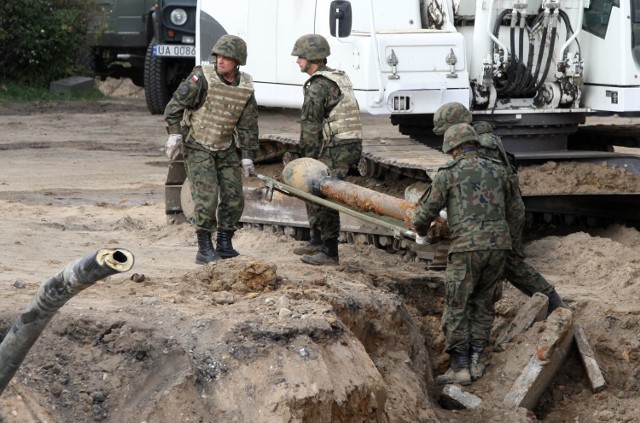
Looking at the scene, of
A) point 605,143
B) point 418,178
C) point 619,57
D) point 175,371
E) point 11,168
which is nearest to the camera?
point 175,371

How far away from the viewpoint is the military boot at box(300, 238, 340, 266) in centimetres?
974

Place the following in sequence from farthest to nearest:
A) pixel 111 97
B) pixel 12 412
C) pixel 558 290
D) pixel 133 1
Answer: pixel 111 97 → pixel 133 1 → pixel 558 290 → pixel 12 412

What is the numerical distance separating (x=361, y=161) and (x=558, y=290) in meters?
2.42

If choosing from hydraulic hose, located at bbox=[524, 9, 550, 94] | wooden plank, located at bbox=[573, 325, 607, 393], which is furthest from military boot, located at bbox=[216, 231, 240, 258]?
hydraulic hose, located at bbox=[524, 9, 550, 94]

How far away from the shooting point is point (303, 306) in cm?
728

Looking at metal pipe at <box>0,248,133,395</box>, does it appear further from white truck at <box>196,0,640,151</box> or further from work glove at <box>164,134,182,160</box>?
white truck at <box>196,0,640,151</box>

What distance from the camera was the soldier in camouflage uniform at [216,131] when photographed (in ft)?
30.6

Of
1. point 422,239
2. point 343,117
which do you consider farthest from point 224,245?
point 422,239

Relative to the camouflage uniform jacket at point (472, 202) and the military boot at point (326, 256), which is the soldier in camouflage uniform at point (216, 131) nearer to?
the military boot at point (326, 256)

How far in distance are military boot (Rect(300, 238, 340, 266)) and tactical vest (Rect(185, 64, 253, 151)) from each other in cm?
113

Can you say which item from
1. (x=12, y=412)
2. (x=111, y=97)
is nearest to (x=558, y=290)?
(x=12, y=412)

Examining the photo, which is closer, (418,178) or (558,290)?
(558,290)

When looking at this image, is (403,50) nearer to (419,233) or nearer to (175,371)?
(419,233)

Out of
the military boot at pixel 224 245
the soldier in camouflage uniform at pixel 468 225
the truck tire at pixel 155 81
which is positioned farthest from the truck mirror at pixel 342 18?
the truck tire at pixel 155 81
